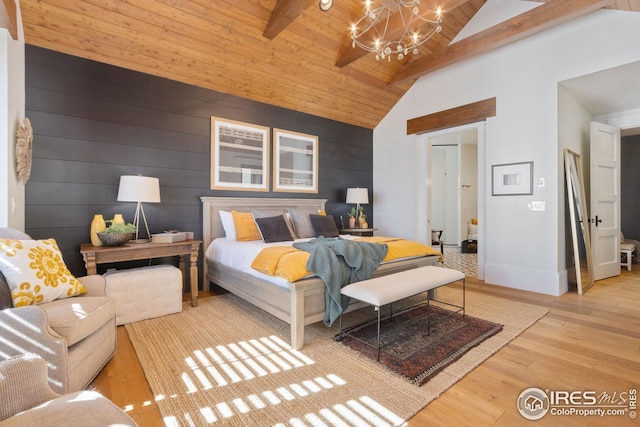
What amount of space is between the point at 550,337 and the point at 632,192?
5.95 m

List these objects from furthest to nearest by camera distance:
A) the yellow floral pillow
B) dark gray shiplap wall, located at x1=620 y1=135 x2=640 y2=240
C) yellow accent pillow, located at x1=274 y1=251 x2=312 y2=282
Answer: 1. dark gray shiplap wall, located at x1=620 y1=135 x2=640 y2=240
2. yellow accent pillow, located at x1=274 y1=251 x2=312 y2=282
3. the yellow floral pillow

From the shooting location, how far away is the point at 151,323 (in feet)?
9.06

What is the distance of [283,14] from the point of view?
3.08m

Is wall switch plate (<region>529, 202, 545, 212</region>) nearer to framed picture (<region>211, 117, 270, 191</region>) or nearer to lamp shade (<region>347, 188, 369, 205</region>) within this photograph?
lamp shade (<region>347, 188, 369, 205</region>)

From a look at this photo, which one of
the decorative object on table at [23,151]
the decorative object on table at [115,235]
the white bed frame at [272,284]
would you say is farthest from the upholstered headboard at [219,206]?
the decorative object on table at [23,151]

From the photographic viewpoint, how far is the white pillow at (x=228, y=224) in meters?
3.65

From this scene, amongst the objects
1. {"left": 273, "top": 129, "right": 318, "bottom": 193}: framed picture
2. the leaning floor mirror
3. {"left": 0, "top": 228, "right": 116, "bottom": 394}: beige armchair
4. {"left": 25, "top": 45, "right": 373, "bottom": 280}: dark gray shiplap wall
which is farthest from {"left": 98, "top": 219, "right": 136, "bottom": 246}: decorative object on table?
the leaning floor mirror

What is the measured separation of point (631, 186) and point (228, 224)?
7.89 meters

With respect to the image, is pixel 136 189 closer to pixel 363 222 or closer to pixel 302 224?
pixel 302 224

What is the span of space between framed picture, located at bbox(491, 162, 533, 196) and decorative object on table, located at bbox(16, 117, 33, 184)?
16.8 ft

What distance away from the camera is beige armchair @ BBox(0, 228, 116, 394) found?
1.37 meters

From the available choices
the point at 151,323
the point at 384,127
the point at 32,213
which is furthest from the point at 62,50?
the point at 384,127

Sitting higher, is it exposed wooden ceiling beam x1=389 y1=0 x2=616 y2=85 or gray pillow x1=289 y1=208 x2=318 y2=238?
exposed wooden ceiling beam x1=389 y1=0 x2=616 y2=85

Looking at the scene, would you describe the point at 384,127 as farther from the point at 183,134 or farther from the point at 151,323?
the point at 151,323
